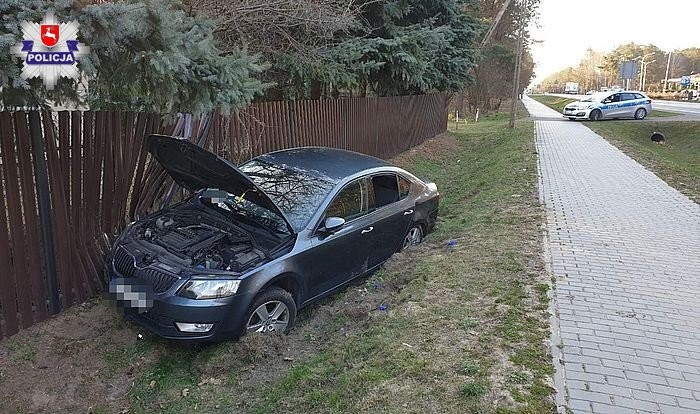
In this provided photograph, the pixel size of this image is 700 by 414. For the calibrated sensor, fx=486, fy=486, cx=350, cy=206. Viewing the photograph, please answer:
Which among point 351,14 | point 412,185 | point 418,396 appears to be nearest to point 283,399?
point 418,396

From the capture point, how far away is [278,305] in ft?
13.9

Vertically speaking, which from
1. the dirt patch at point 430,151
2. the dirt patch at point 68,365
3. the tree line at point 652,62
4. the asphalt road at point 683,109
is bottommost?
the dirt patch at point 68,365

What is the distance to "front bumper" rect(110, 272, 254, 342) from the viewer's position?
12.3 ft

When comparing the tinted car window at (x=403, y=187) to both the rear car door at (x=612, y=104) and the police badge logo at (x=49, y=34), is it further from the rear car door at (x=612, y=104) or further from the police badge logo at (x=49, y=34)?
the rear car door at (x=612, y=104)

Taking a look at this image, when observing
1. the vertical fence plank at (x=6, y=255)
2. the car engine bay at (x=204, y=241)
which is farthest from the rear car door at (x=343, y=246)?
the vertical fence plank at (x=6, y=255)

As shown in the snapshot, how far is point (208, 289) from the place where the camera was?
378 cm

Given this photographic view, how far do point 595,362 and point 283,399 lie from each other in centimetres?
227

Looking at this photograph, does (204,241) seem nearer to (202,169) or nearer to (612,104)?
(202,169)

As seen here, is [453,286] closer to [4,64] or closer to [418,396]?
[418,396]

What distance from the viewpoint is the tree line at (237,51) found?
3.16m

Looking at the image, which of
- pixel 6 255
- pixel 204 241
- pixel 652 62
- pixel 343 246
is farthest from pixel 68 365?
pixel 652 62

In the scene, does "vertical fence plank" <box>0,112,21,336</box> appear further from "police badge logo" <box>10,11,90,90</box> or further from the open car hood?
the open car hood

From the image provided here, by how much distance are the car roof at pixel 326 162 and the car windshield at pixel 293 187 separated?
0.09m

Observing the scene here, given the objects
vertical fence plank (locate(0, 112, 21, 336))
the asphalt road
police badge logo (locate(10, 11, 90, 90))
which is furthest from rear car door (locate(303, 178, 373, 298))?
the asphalt road
